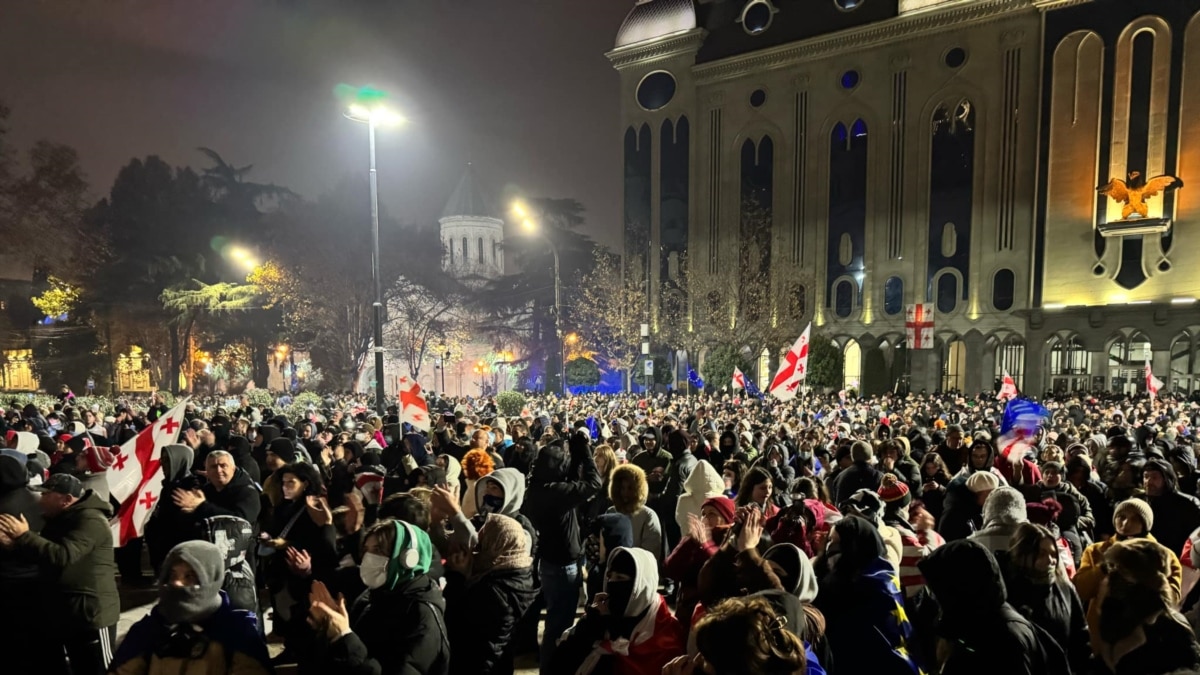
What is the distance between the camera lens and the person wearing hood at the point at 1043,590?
3111 millimetres

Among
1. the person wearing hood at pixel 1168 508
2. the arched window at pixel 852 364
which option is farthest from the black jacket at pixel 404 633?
the arched window at pixel 852 364

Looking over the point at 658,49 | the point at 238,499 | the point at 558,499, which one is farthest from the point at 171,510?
the point at 658,49

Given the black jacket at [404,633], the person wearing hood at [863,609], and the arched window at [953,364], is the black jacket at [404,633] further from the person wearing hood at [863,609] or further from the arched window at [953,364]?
the arched window at [953,364]

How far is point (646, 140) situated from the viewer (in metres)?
46.9

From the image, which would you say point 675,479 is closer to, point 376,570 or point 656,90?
point 376,570

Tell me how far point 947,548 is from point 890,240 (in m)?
41.0

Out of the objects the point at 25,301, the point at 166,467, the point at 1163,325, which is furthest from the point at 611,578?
the point at 25,301

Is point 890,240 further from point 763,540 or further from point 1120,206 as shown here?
point 763,540

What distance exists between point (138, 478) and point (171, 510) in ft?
1.32

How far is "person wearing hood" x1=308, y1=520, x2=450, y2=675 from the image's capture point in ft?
8.71

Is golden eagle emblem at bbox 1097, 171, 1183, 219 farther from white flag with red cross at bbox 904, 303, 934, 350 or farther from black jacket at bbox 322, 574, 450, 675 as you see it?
black jacket at bbox 322, 574, 450, 675

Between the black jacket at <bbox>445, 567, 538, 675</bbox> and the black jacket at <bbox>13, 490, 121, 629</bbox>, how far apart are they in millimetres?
2225

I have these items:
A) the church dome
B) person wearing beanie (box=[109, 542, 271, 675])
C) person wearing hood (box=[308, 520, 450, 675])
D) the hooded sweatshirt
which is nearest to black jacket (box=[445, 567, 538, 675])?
person wearing hood (box=[308, 520, 450, 675])

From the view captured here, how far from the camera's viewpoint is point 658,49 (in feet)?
152
